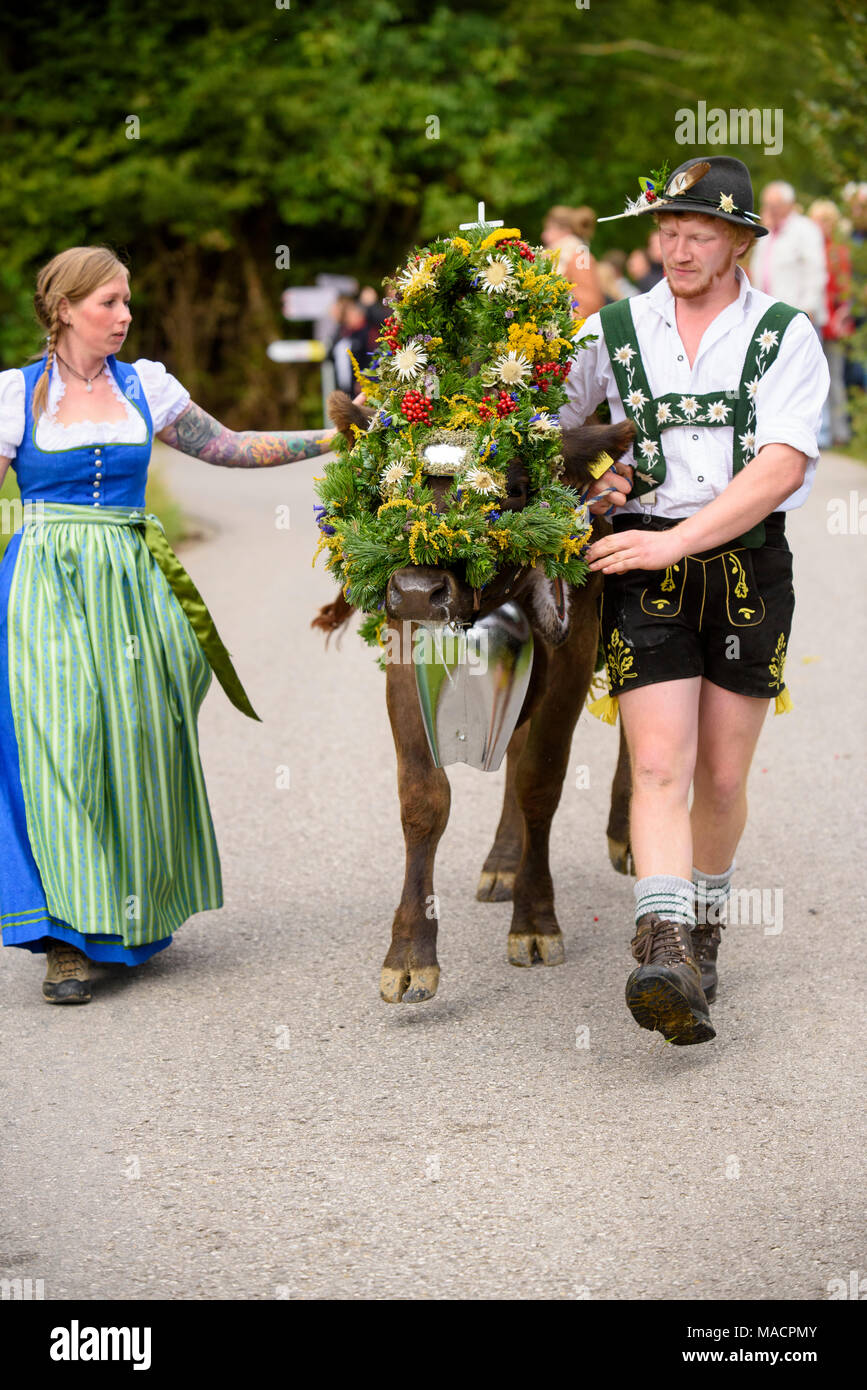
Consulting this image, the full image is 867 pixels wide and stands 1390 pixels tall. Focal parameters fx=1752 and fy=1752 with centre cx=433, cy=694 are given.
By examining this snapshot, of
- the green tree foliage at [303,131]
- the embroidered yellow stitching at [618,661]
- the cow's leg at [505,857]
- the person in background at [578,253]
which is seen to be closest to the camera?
the embroidered yellow stitching at [618,661]

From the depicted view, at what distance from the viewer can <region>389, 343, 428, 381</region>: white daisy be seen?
14.7 feet

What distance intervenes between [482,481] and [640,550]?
42cm

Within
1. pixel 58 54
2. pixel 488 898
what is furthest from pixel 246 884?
pixel 58 54

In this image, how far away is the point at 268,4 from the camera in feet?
85.5

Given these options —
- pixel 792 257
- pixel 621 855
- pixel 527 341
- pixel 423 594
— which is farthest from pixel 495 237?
pixel 792 257

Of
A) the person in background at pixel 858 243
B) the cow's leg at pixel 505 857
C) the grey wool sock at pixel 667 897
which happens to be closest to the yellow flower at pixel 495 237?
the grey wool sock at pixel 667 897

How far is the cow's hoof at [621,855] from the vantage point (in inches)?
249

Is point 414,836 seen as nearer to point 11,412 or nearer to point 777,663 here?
point 777,663

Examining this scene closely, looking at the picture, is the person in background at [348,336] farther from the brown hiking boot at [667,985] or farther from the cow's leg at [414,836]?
the brown hiking boot at [667,985]

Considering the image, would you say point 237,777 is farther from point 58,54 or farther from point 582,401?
point 58,54

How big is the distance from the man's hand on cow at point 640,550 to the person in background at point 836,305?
12217mm

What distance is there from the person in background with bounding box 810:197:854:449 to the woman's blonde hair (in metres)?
11.8

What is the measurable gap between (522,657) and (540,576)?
0.23m

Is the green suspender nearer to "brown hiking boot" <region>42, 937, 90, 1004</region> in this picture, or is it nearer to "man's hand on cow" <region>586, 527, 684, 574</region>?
"man's hand on cow" <region>586, 527, 684, 574</region>
